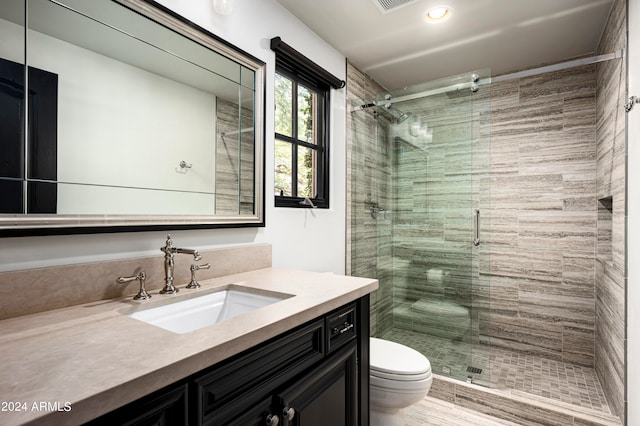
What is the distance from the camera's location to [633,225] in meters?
1.61

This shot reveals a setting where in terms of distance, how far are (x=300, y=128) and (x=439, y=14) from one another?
42.2 inches

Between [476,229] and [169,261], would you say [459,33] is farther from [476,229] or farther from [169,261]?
[169,261]

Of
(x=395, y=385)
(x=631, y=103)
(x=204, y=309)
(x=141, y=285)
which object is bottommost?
(x=395, y=385)

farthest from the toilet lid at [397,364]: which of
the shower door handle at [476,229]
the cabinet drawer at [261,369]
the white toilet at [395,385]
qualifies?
the shower door handle at [476,229]

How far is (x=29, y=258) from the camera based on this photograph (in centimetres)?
97

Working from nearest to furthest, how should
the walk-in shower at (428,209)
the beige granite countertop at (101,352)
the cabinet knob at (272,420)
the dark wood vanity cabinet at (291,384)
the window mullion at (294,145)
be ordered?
the beige granite countertop at (101,352) < the dark wood vanity cabinet at (291,384) < the cabinet knob at (272,420) < the window mullion at (294,145) < the walk-in shower at (428,209)

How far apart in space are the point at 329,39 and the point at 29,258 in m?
2.08

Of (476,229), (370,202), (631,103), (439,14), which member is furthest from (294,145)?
(631,103)

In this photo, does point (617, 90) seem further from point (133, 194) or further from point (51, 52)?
point (51, 52)

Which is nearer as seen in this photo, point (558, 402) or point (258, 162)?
point (258, 162)

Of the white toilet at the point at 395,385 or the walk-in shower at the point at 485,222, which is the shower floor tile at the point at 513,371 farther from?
the white toilet at the point at 395,385

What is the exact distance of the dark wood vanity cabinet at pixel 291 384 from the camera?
72 centimetres

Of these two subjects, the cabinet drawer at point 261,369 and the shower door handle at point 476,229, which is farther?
the shower door handle at point 476,229

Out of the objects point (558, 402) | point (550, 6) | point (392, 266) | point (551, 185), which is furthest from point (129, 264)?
point (551, 185)
